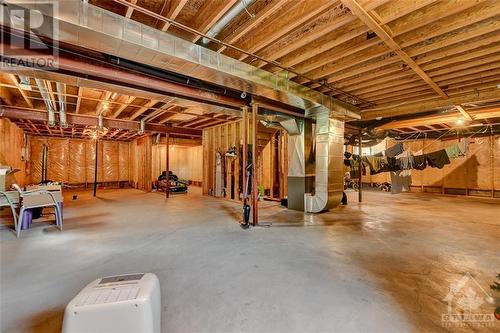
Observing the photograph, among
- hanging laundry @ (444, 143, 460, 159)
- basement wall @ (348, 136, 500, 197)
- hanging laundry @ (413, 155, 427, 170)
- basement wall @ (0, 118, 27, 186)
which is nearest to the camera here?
basement wall @ (0, 118, 27, 186)

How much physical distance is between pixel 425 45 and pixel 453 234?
9.31 feet

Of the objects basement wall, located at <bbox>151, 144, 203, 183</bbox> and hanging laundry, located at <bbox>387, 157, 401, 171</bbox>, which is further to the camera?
basement wall, located at <bbox>151, 144, 203, 183</bbox>

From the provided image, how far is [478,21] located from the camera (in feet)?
7.79

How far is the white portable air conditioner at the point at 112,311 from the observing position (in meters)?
1.07

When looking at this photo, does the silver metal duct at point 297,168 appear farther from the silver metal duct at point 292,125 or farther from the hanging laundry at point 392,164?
the hanging laundry at point 392,164

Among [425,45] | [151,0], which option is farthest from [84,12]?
[425,45]

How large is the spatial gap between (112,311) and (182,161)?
11668 mm

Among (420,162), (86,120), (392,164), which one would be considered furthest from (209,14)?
(420,162)

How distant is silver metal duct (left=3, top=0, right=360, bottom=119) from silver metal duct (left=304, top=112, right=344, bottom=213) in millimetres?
1408

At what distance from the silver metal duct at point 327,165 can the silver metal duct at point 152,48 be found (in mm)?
1408

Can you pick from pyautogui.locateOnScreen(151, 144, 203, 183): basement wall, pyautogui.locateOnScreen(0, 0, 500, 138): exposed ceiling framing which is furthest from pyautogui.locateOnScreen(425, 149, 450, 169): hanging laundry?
pyautogui.locateOnScreen(151, 144, 203, 183): basement wall

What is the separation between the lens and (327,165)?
4797 mm

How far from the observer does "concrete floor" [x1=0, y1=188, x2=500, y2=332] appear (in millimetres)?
1595

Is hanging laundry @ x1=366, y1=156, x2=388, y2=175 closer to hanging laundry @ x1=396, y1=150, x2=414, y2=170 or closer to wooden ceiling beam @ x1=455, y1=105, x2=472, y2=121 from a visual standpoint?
hanging laundry @ x1=396, y1=150, x2=414, y2=170
